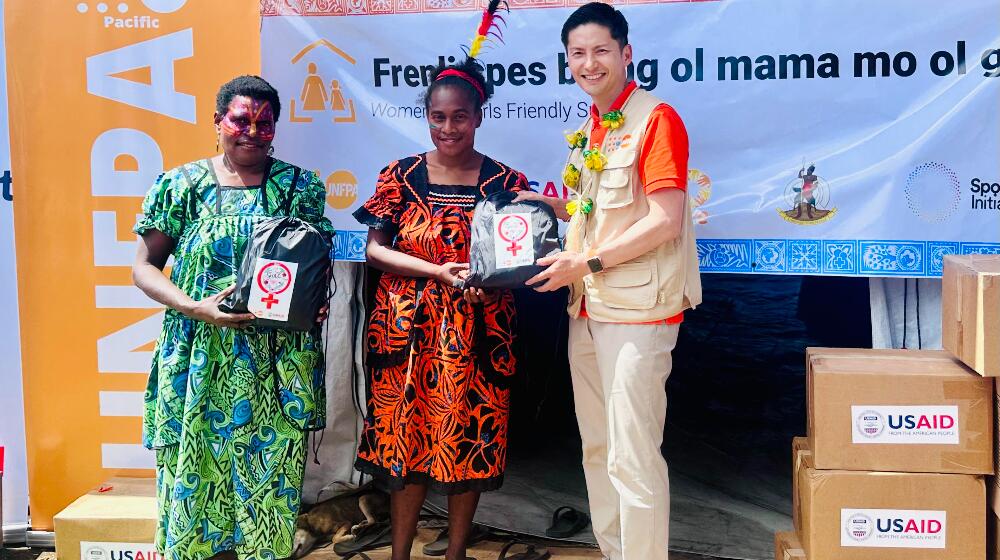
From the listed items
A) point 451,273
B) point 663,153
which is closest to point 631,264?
point 663,153

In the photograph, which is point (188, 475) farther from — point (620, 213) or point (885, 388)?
point (885, 388)

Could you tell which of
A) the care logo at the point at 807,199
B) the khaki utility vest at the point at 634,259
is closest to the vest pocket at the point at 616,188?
the khaki utility vest at the point at 634,259

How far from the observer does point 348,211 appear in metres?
4.09

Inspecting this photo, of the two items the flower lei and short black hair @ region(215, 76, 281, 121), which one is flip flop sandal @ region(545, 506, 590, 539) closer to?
the flower lei

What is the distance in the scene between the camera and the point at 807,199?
3.66 metres

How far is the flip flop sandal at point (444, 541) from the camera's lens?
4.08 meters

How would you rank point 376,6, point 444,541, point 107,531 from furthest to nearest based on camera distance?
1. point 444,541
2. point 376,6
3. point 107,531

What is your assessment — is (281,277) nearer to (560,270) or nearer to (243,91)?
(243,91)

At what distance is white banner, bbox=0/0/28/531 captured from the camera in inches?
163

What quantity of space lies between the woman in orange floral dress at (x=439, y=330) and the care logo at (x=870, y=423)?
1.17 m

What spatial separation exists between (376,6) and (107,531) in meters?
2.33

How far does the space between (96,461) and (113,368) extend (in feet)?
1.36

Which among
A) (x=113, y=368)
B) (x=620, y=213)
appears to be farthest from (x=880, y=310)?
(x=113, y=368)

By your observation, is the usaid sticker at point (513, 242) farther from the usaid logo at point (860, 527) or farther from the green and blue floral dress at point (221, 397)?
the usaid logo at point (860, 527)
